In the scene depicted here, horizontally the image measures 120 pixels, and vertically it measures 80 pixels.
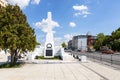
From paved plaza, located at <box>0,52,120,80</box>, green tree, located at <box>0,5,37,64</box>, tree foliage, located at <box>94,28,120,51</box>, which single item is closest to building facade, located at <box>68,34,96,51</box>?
tree foliage, located at <box>94,28,120,51</box>

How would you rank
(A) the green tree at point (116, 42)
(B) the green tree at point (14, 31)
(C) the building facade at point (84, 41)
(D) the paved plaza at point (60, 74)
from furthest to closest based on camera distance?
(C) the building facade at point (84, 41), (A) the green tree at point (116, 42), (B) the green tree at point (14, 31), (D) the paved plaza at point (60, 74)

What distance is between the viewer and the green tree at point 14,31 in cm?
2411

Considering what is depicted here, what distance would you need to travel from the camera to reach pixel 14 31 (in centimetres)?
2467

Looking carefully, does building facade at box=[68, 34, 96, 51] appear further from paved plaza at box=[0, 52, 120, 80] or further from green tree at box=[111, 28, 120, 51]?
paved plaza at box=[0, 52, 120, 80]

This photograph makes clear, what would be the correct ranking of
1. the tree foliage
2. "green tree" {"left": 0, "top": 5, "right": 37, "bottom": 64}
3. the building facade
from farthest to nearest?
the building facade
the tree foliage
"green tree" {"left": 0, "top": 5, "right": 37, "bottom": 64}

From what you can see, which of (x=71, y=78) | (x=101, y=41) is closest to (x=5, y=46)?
(x=71, y=78)

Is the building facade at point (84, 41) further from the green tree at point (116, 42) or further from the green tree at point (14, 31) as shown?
the green tree at point (14, 31)

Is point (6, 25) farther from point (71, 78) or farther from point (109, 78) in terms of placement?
point (109, 78)

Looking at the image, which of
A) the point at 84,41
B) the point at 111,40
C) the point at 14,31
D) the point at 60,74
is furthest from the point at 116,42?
the point at 84,41

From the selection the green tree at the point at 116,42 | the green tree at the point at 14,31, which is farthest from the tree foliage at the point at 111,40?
the green tree at the point at 14,31

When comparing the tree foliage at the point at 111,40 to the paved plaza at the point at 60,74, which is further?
the tree foliage at the point at 111,40

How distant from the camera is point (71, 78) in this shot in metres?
16.0

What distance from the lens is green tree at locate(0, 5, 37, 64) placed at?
24.1 meters

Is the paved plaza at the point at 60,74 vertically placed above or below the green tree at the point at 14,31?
below
